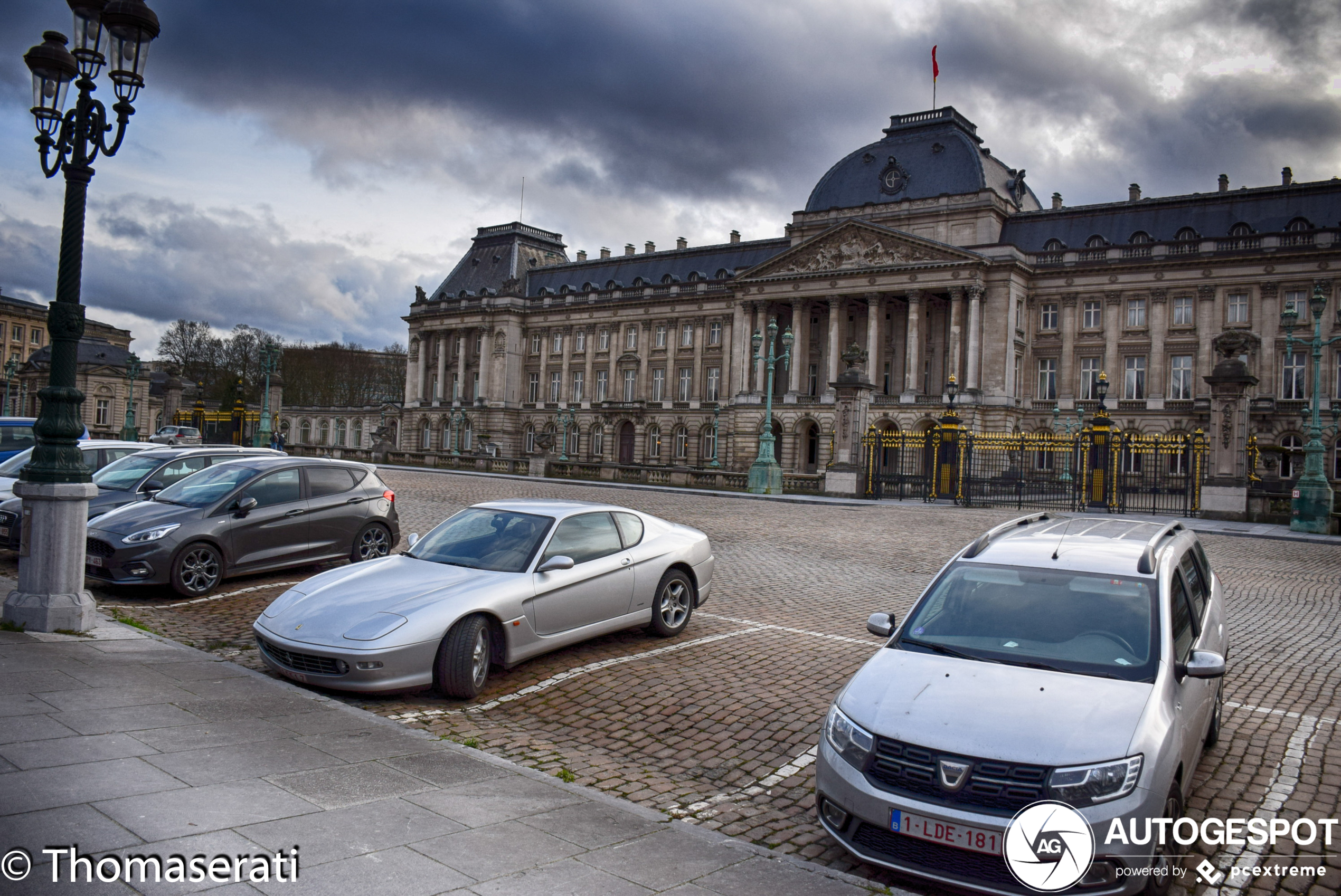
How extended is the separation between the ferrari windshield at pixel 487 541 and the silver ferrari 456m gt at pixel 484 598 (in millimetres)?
12

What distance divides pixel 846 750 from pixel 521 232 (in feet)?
300

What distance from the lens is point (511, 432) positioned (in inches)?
3374

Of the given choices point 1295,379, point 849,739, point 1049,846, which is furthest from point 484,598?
point 1295,379

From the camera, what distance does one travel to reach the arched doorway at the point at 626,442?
79.8 metres

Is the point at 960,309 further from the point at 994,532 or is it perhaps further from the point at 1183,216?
the point at 994,532

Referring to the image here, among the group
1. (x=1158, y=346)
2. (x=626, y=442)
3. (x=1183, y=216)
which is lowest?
(x=626, y=442)

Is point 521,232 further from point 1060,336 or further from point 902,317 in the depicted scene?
point 1060,336

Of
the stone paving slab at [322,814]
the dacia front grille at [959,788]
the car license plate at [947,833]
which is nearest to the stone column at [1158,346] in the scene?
Answer: the dacia front grille at [959,788]

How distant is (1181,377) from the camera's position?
2215 inches

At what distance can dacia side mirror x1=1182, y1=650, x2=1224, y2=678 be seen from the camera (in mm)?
4848

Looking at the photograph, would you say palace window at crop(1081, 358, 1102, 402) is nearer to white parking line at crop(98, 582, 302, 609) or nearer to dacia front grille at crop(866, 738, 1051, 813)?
white parking line at crop(98, 582, 302, 609)

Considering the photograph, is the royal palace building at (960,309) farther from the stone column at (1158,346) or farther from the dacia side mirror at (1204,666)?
the dacia side mirror at (1204,666)

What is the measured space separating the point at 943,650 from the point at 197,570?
8988mm

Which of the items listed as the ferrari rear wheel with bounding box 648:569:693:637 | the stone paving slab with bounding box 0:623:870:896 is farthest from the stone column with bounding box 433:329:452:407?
the stone paving slab with bounding box 0:623:870:896
